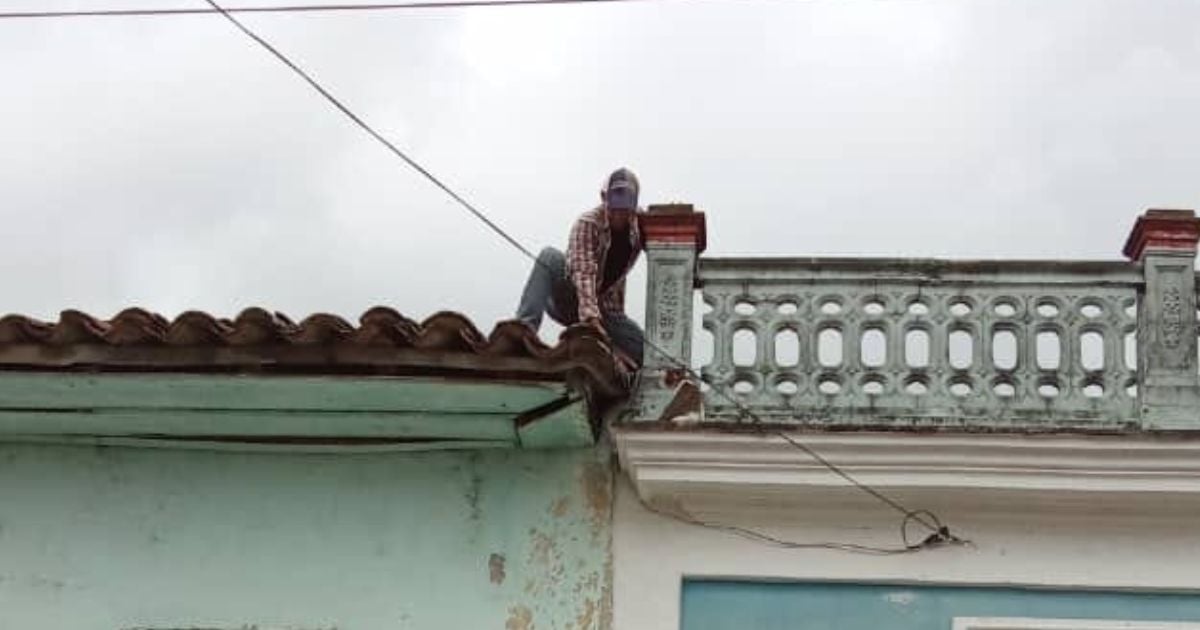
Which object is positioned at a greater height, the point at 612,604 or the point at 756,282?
the point at 756,282

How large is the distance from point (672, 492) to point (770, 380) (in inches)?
20.9

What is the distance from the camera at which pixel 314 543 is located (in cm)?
848

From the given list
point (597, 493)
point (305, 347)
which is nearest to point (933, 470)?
point (597, 493)

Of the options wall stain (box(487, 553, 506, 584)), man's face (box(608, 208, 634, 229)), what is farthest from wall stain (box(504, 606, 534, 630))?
man's face (box(608, 208, 634, 229))

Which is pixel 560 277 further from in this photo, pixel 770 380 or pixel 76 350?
pixel 76 350

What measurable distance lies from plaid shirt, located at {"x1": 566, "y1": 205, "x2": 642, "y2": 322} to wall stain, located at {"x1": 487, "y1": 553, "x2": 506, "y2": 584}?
0.89 metres

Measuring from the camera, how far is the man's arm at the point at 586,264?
8586mm

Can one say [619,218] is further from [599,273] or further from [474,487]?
[474,487]

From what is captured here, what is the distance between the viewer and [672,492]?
8258 millimetres

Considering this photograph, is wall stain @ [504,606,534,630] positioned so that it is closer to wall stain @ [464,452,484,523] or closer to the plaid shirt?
wall stain @ [464,452,484,523]

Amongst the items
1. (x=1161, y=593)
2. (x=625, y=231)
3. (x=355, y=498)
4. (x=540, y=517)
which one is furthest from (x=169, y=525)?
(x=1161, y=593)

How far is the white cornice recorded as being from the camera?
802 cm

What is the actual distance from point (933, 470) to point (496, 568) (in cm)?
151

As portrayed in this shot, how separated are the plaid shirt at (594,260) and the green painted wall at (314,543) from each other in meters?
0.57
